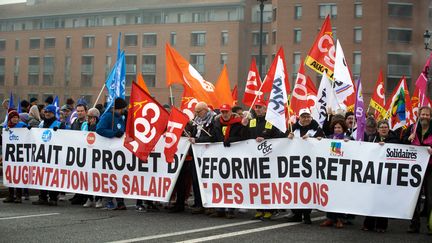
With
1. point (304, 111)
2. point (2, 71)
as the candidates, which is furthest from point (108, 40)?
point (304, 111)

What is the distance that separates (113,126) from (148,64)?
203 ft

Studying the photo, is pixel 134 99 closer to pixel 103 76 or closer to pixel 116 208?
pixel 116 208

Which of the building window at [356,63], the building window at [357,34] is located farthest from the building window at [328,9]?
the building window at [356,63]

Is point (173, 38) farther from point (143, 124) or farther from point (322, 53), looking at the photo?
point (143, 124)

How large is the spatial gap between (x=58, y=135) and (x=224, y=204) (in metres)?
3.50

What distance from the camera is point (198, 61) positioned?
71.1 m

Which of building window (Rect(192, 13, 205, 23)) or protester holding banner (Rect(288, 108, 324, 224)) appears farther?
building window (Rect(192, 13, 205, 23))

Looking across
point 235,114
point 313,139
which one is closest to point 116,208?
point 235,114

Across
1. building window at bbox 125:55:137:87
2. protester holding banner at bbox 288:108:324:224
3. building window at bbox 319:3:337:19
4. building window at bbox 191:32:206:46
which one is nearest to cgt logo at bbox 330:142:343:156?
protester holding banner at bbox 288:108:324:224

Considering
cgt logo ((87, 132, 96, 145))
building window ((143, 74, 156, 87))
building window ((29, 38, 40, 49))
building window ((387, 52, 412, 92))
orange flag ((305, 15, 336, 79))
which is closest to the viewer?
cgt logo ((87, 132, 96, 145))

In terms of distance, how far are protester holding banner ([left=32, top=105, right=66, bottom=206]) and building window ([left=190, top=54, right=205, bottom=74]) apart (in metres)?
57.6

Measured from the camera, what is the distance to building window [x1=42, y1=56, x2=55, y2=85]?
79.4 m

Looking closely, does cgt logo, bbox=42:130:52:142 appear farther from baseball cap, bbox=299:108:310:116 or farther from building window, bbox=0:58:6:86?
building window, bbox=0:58:6:86

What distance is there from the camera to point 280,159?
10.9 m
